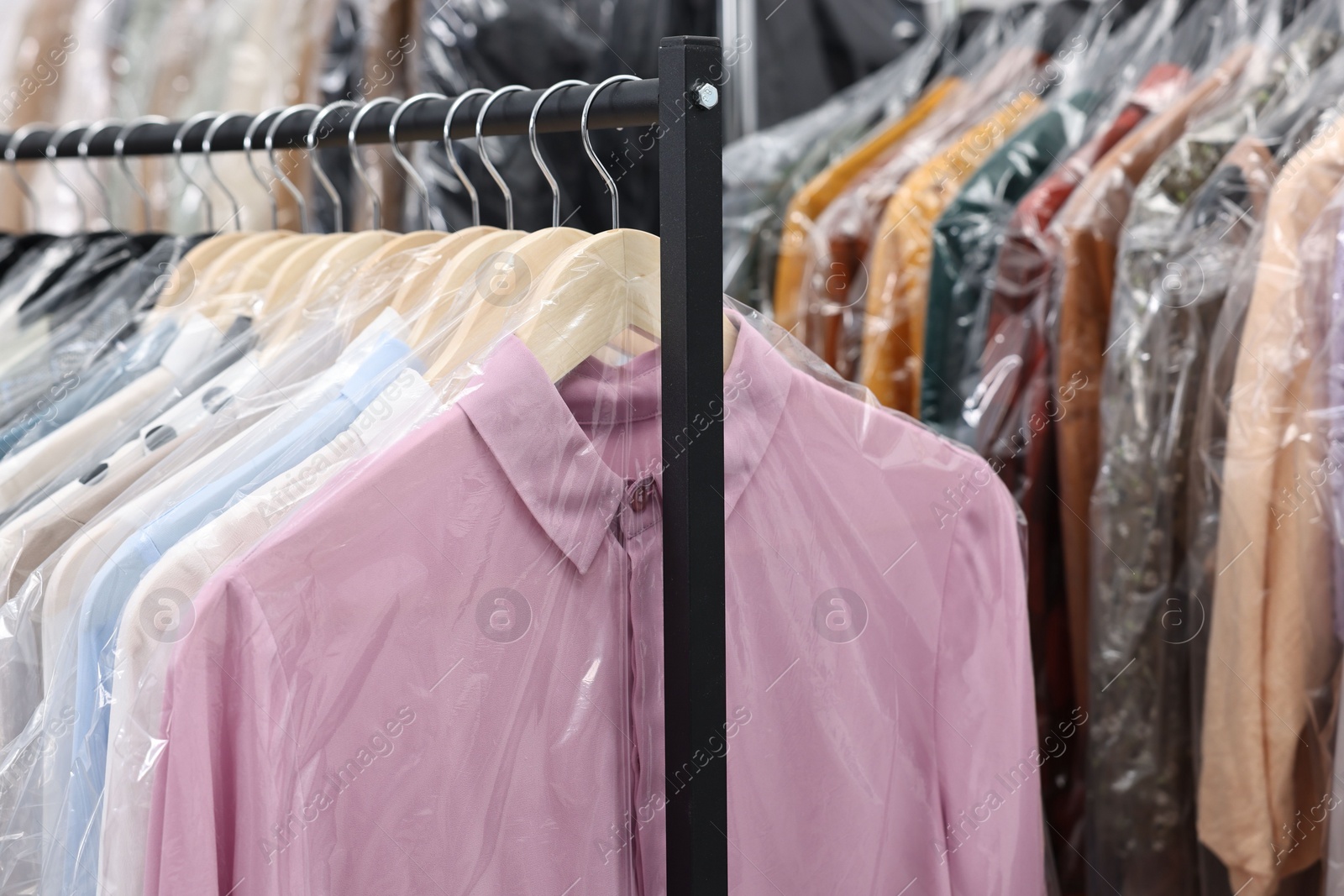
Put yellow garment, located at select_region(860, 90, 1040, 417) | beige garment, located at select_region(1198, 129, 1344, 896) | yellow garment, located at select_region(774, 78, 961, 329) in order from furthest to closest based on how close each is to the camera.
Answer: yellow garment, located at select_region(774, 78, 961, 329) < yellow garment, located at select_region(860, 90, 1040, 417) < beige garment, located at select_region(1198, 129, 1344, 896)

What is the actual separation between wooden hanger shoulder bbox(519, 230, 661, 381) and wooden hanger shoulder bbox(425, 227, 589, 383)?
0.6 inches

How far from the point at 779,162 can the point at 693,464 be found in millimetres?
912

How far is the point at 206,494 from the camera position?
0.62 metres

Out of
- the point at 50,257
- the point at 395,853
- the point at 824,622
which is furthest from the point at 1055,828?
the point at 50,257

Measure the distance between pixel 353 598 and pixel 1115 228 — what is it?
773 millimetres

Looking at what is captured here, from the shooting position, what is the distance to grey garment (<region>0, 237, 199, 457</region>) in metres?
0.82

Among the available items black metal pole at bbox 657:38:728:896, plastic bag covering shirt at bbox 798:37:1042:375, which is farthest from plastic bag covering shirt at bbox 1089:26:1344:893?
black metal pole at bbox 657:38:728:896

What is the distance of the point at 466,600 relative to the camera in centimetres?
64

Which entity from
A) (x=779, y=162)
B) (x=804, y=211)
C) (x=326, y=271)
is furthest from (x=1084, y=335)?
(x=326, y=271)

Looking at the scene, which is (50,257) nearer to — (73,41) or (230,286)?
(230,286)

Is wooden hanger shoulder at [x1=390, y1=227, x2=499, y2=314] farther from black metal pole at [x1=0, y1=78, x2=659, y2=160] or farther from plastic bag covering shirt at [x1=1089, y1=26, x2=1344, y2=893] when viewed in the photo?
plastic bag covering shirt at [x1=1089, y1=26, x2=1344, y2=893]

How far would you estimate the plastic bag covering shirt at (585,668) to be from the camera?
0.57 m

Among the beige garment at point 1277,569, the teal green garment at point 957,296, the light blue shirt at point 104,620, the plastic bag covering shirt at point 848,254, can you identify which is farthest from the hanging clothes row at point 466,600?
the plastic bag covering shirt at point 848,254

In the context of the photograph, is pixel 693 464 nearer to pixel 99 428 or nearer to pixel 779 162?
pixel 99 428
